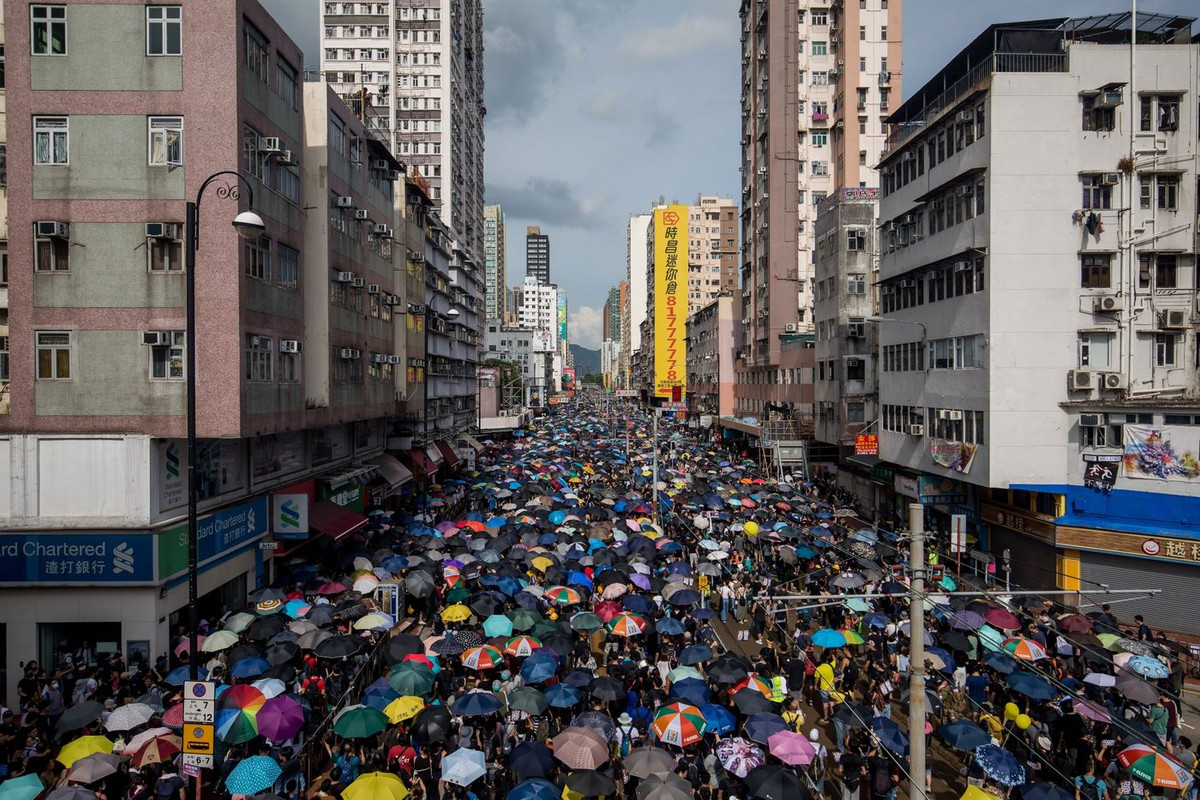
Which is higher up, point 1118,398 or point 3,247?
point 3,247

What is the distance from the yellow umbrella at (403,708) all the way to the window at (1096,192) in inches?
1032

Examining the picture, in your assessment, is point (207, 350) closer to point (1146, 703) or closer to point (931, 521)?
point (1146, 703)

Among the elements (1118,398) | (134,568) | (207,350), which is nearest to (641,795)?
(134,568)

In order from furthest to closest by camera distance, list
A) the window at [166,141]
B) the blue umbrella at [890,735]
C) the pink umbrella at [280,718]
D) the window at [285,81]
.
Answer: the window at [285,81]
the window at [166,141]
the pink umbrella at [280,718]
the blue umbrella at [890,735]

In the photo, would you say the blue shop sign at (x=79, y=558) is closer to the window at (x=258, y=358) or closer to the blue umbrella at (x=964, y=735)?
the window at (x=258, y=358)

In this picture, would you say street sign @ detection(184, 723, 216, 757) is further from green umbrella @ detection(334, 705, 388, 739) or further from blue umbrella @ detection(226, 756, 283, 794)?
green umbrella @ detection(334, 705, 388, 739)

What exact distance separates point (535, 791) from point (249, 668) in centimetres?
780

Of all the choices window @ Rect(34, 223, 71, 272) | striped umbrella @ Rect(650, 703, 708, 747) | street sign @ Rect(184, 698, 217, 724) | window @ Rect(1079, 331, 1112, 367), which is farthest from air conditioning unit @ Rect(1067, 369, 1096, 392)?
window @ Rect(34, 223, 71, 272)

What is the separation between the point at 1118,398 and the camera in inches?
1017

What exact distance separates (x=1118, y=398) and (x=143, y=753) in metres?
28.4

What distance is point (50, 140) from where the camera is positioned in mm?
20047

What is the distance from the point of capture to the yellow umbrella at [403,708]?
48.2 ft

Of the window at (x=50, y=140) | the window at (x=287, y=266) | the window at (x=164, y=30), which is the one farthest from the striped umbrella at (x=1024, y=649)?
the window at (x=50, y=140)

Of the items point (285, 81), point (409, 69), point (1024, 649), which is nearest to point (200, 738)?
point (1024, 649)
